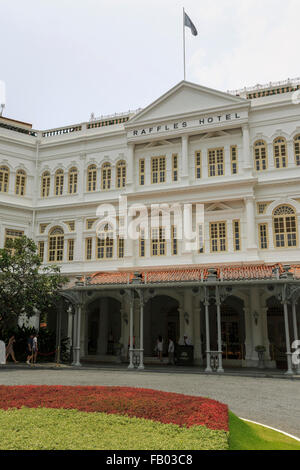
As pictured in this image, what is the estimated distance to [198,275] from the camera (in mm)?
19922

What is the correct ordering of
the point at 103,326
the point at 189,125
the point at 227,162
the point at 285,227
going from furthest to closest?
the point at 103,326, the point at 189,125, the point at 227,162, the point at 285,227

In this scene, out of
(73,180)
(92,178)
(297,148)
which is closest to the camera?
(297,148)

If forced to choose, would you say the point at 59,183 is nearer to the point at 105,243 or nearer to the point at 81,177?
the point at 81,177

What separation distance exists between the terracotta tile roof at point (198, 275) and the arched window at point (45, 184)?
874cm

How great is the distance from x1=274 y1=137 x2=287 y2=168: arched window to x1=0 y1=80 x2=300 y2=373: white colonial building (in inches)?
2.2

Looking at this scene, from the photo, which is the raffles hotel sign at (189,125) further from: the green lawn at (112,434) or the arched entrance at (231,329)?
the green lawn at (112,434)

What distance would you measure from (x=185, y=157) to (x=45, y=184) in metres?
9.95

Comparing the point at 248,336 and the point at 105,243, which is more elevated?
the point at 105,243

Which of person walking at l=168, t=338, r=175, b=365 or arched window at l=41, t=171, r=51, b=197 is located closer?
person walking at l=168, t=338, r=175, b=365

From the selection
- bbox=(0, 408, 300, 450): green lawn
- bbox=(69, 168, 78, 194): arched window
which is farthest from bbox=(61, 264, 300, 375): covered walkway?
bbox=(0, 408, 300, 450): green lawn

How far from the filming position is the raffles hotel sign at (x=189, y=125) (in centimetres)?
2381

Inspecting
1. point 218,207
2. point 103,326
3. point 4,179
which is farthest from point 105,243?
point 4,179

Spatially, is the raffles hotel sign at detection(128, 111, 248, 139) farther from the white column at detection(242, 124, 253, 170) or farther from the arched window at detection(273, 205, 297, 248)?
the arched window at detection(273, 205, 297, 248)

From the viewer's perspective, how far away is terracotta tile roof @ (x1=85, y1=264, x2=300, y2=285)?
18.8 metres
